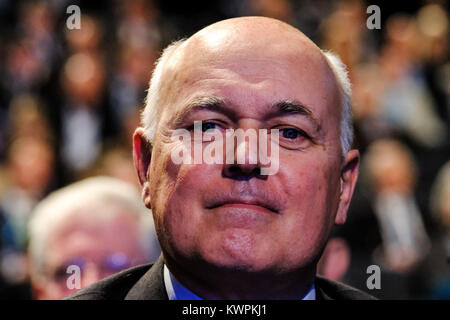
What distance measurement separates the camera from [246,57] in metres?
1.66

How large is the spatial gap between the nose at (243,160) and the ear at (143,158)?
32cm

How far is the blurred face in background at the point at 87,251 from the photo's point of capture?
2.40 meters

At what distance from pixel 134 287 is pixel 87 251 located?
725 mm

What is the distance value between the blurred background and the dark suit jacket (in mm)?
2335

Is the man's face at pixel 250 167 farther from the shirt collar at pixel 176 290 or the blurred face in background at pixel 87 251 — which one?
the blurred face in background at pixel 87 251

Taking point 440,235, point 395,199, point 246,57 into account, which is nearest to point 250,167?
point 246,57

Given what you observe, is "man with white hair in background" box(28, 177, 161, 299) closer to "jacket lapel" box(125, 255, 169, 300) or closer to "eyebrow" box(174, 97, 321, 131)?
"jacket lapel" box(125, 255, 169, 300)

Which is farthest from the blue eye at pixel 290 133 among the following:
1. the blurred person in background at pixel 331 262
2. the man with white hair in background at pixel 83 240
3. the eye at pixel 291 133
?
the blurred person in background at pixel 331 262

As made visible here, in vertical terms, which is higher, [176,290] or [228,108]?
[228,108]

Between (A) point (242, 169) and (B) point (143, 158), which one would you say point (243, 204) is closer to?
(A) point (242, 169)

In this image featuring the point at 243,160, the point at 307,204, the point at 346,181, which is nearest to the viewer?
the point at 243,160

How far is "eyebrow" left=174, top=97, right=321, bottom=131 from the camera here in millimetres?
1610

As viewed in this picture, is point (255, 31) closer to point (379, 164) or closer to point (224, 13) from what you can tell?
point (379, 164)

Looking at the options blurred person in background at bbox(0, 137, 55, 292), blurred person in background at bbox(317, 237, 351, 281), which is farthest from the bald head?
blurred person in background at bbox(0, 137, 55, 292)
